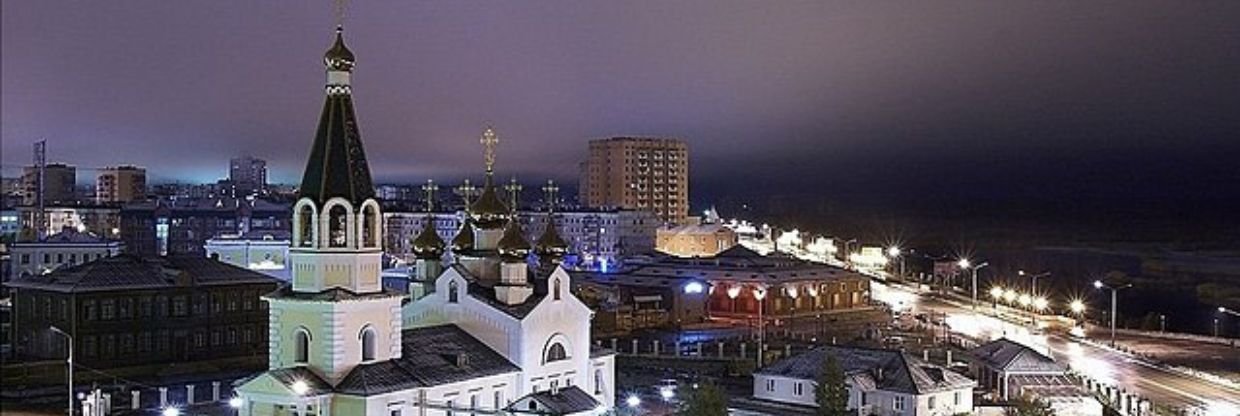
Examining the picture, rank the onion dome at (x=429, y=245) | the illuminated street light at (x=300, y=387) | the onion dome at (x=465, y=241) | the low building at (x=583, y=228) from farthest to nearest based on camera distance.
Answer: the low building at (x=583, y=228) → the onion dome at (x=429, y=245) → the onion dome at (x=465, y=241) → the illuminated street light at (x=300, y=387)

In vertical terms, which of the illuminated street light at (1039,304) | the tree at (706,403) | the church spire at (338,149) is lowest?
the illuminated street light at (1039,304)

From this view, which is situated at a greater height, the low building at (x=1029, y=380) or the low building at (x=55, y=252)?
the low building at (x=55, y=252)

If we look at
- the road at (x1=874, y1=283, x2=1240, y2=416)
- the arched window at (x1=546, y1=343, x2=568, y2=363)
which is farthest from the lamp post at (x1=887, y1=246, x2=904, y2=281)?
the arched window at (x1=546, y1=343, x2=568, y2=363)

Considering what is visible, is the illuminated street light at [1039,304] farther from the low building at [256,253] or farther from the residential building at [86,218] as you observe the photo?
the residential building at [86,218]

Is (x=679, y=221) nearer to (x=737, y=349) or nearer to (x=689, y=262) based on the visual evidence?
(x=689, y=262)

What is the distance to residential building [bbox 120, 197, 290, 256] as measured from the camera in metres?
69.9

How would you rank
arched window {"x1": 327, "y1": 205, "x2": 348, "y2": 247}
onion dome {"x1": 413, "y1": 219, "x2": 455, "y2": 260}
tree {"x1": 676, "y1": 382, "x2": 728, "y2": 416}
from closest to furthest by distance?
1. tree {"x1": 676, "y1": 382, "x2": 728, "y2": 416}
2. arched window {"x1": 327, "y1": 205, "x2": 348, "y2": 247}
3. onion dome {"x1": 413, "y1": 219, "x2": 455, "y2": 260}

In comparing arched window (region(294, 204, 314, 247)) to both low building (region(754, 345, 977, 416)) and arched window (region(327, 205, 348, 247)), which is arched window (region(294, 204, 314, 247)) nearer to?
arched window (region(327, 205, 348, 247))

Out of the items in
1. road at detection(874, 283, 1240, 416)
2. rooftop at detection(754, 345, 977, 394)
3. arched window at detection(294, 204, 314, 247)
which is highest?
arched window at detection(294, 204, 314, 247)

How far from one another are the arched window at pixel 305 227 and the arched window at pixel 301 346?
1.57 metres

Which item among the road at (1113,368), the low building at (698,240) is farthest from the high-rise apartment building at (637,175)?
the road at (1113,368)

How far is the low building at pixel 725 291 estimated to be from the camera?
51.4 meters

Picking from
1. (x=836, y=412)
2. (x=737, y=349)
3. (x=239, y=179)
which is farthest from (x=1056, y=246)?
(x=836, y=412)

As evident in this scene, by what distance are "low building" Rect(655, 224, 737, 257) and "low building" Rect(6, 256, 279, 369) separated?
4469cm
